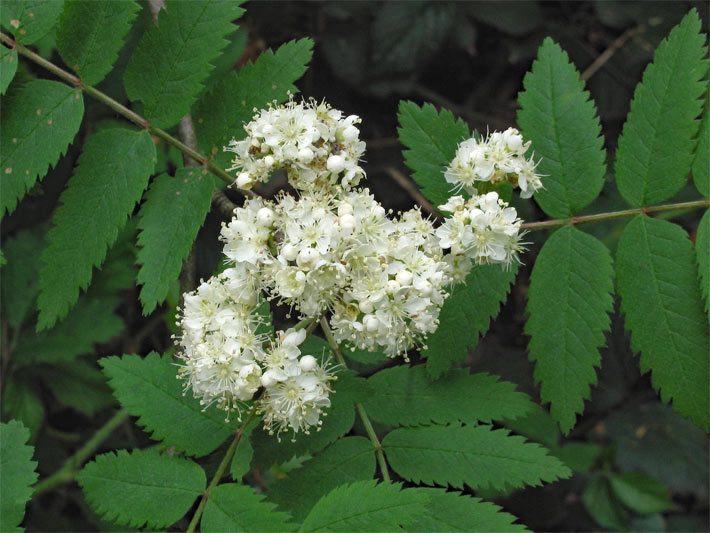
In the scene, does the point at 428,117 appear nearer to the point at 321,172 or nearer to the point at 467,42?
the point at 321,172

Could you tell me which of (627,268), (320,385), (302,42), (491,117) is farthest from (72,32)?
(491,117)

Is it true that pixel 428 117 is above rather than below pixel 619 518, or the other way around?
above

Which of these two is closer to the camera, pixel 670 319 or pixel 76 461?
pixel 670 319

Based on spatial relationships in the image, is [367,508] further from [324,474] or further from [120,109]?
[120,109]

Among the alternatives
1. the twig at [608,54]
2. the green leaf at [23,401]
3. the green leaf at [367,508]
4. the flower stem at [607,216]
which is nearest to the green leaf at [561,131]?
the flower stem at [607,216]

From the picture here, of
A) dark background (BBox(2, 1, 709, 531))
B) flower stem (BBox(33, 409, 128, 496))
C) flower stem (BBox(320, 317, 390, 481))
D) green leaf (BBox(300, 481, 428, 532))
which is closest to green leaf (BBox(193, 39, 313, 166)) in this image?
flower stem (BBox(320, 317, 390, 481))

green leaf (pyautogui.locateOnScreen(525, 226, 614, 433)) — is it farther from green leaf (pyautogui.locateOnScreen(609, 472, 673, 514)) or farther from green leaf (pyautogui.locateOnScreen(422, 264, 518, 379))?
green leaf (pyautogui.locateOnScreen(609, 472, 673, 514))

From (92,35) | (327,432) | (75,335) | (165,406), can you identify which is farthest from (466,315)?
(75,335)
